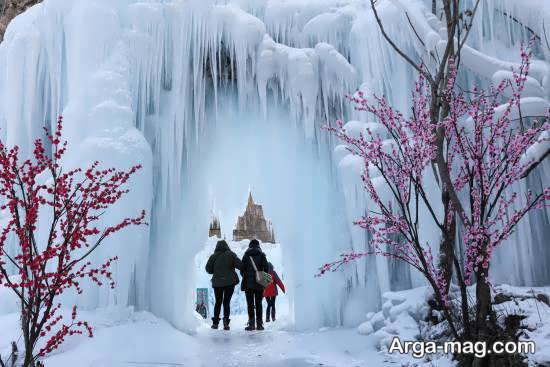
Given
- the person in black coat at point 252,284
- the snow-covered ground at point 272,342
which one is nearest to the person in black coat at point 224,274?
the person in black coat at point 252,284

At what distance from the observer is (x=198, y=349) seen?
4.05m

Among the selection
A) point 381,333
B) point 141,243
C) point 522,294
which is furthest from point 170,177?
point 522,294

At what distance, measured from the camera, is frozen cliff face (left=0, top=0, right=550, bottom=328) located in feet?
16.1

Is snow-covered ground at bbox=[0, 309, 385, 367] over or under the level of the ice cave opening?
under

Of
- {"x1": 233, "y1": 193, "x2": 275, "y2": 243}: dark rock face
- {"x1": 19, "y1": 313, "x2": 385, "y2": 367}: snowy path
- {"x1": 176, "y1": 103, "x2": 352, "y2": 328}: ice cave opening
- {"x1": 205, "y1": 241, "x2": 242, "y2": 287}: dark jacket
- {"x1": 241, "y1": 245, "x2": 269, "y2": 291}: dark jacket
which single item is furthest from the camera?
{"x1": 233, "y1": 193, "x2": 275, "y2": 243}: dark rock face

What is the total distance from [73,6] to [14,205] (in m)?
4.65

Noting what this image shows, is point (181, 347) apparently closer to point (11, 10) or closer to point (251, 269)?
point (251, 269)

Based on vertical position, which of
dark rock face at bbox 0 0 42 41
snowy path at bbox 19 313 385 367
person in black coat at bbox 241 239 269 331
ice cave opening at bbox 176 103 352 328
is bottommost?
snowy path at bbox 19 313 385 367

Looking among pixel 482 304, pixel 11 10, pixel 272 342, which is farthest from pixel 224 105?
pixel 482 304

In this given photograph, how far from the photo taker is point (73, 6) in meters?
5.55

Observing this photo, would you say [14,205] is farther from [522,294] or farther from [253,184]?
[253,184]

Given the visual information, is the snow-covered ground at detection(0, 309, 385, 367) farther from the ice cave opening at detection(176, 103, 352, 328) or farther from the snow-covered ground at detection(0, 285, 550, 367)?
the ice cave opening at detection(176, 103, 352, 328)

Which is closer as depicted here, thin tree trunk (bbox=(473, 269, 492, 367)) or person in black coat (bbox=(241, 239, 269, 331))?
thin tree trunk (bbox=(473, 269, 492, 367))

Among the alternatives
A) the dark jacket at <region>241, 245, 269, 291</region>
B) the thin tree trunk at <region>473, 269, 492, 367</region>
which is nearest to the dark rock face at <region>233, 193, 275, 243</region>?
the dark jacket at <region>241, 245, 269, 291</region>
